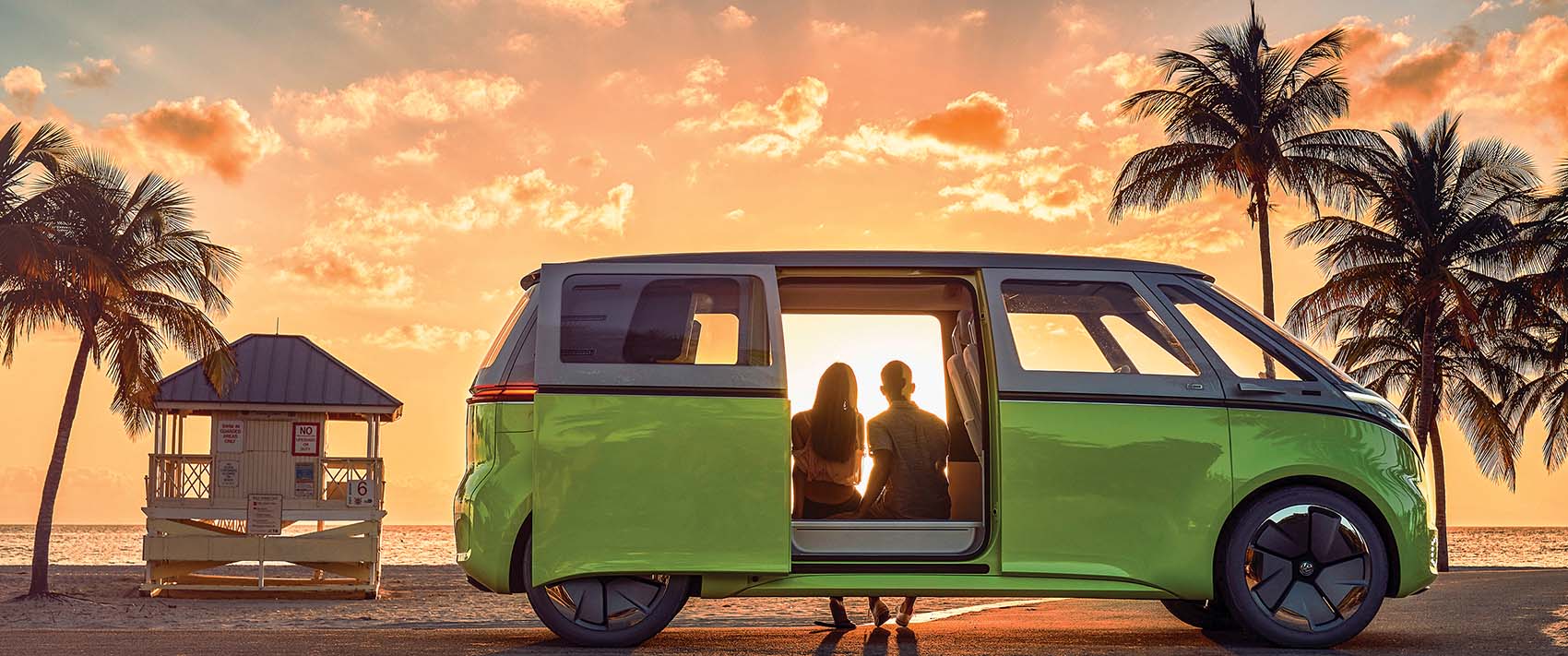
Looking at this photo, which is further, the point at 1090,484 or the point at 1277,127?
the point at 1277,127

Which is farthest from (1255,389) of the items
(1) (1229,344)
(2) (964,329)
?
(2) (964,329)

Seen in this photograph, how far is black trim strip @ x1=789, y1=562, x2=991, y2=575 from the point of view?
7.52 metres

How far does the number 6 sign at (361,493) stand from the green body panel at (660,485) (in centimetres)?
2166

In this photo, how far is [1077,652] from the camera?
7363 mm

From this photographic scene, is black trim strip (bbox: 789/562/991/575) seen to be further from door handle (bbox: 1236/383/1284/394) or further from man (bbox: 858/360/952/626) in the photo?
door handle (bbox: 1236/383/1284/394)

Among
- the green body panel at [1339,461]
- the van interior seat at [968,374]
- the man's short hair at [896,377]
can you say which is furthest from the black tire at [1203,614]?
the man's short hair at [896,377]

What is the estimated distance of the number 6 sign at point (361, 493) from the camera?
91.6 ft

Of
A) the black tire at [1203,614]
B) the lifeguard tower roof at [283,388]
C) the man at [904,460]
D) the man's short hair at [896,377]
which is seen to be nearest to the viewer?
the man at [904,460]

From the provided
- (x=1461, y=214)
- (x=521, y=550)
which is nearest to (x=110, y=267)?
(x=521, y=550)

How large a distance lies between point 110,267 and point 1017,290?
951 inches

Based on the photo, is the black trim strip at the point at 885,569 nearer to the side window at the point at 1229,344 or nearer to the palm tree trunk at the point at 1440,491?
the side window at the point at 1229,344

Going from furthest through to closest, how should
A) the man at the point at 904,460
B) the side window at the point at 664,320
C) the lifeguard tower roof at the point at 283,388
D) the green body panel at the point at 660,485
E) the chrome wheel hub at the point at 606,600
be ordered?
the lifeguard tower roof at the point at 283,388
the man at the point at 904,460
the chrome wheel hub at the point at 606,600
the side window at the point at 664,320
the green body panel at the point at 660,485

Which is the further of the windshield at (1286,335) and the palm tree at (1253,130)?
the palm tree at (1253,130)

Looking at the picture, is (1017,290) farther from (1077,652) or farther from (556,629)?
(556,629)
